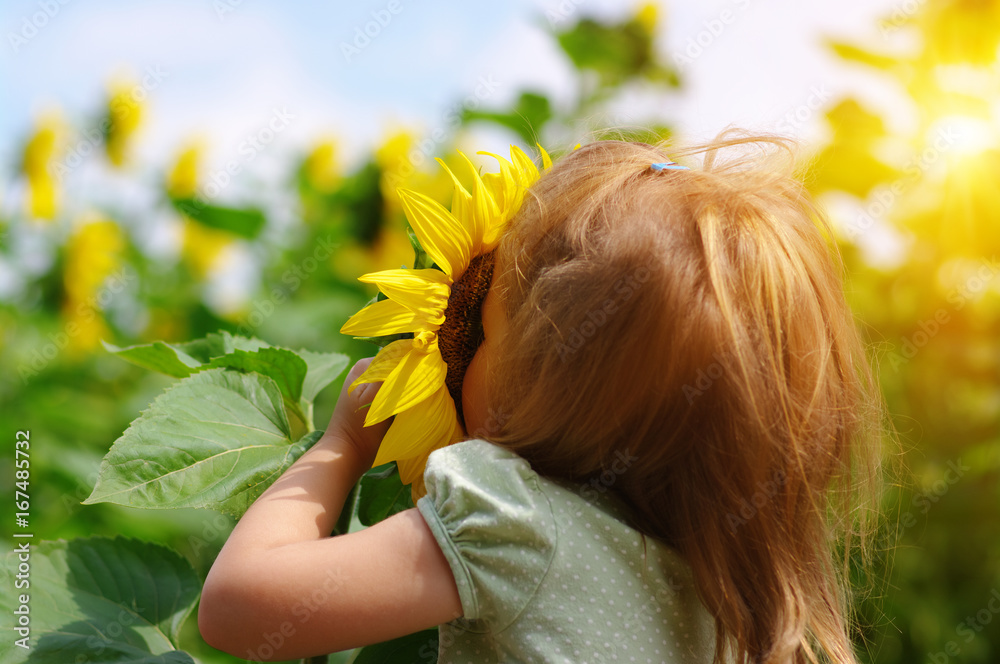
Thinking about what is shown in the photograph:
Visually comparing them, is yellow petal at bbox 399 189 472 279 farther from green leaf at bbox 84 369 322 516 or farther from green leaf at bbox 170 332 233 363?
green leaf at bbox 170 332 233 363

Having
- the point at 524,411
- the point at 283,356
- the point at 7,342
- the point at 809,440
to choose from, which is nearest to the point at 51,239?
the point at 7,342

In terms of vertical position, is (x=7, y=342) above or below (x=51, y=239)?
below

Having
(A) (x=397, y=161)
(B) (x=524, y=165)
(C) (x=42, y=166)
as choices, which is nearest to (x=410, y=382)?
(B) (x=524, y=165)

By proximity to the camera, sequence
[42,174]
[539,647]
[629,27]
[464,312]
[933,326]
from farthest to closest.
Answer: [42,174], [629,27], [933,326], [464,312], [539,647]

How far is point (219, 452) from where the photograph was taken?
70 centimetres

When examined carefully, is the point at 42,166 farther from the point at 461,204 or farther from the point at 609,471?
the point at 609,471

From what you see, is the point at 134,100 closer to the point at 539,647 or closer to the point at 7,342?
the point at 7,342

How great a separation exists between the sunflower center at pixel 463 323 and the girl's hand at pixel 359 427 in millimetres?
70

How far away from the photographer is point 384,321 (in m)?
0.71

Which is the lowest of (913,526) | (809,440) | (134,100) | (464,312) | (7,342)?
(913,526)

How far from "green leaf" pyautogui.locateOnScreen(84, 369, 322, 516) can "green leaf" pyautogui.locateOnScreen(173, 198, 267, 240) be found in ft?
3.37

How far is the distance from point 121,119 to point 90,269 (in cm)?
64

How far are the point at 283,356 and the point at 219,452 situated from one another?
110 millimetres

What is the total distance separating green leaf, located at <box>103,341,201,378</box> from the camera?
80 centimetres
